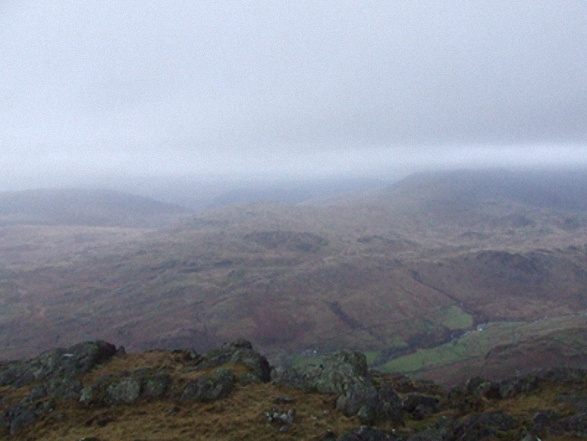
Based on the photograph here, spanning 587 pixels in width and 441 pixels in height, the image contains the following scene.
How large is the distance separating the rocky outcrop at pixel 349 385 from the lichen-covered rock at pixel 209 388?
5155mm

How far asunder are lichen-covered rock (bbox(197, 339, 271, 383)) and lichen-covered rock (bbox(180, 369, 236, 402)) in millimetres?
4245

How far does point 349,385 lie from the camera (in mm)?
32750

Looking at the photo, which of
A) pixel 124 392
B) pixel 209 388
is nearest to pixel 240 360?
pixel 209 388

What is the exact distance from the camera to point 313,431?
26.1 metres

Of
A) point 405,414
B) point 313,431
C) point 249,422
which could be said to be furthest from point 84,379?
A: point 405,414

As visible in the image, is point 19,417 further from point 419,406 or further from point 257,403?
point 419,406

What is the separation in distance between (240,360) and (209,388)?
24.8ft

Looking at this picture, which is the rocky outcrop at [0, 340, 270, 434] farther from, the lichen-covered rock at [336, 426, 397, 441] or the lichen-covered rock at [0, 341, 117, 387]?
the lichen-covered rock at [336, 426, 397, 441]

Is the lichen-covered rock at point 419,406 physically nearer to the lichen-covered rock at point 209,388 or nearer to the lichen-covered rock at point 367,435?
the lichen-covered rock at point 367,435

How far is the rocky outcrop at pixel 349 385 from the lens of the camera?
29.0m

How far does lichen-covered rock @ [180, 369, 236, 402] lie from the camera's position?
108ft

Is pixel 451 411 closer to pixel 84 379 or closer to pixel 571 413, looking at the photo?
pixel 571 413

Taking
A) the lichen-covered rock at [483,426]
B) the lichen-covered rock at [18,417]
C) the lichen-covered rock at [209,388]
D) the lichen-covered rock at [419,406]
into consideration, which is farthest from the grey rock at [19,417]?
the lichen-covered rock at [483,426]

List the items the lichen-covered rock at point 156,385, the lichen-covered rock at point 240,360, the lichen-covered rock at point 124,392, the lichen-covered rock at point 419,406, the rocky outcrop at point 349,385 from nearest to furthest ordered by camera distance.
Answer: the rocky outcrop at point 349,385, the lichen-covered rock at point 419,406, the lichen-covered rock at point 124,392, the lichen-covered rock at point 156,385, the lichen-covered rock at point 240,360
